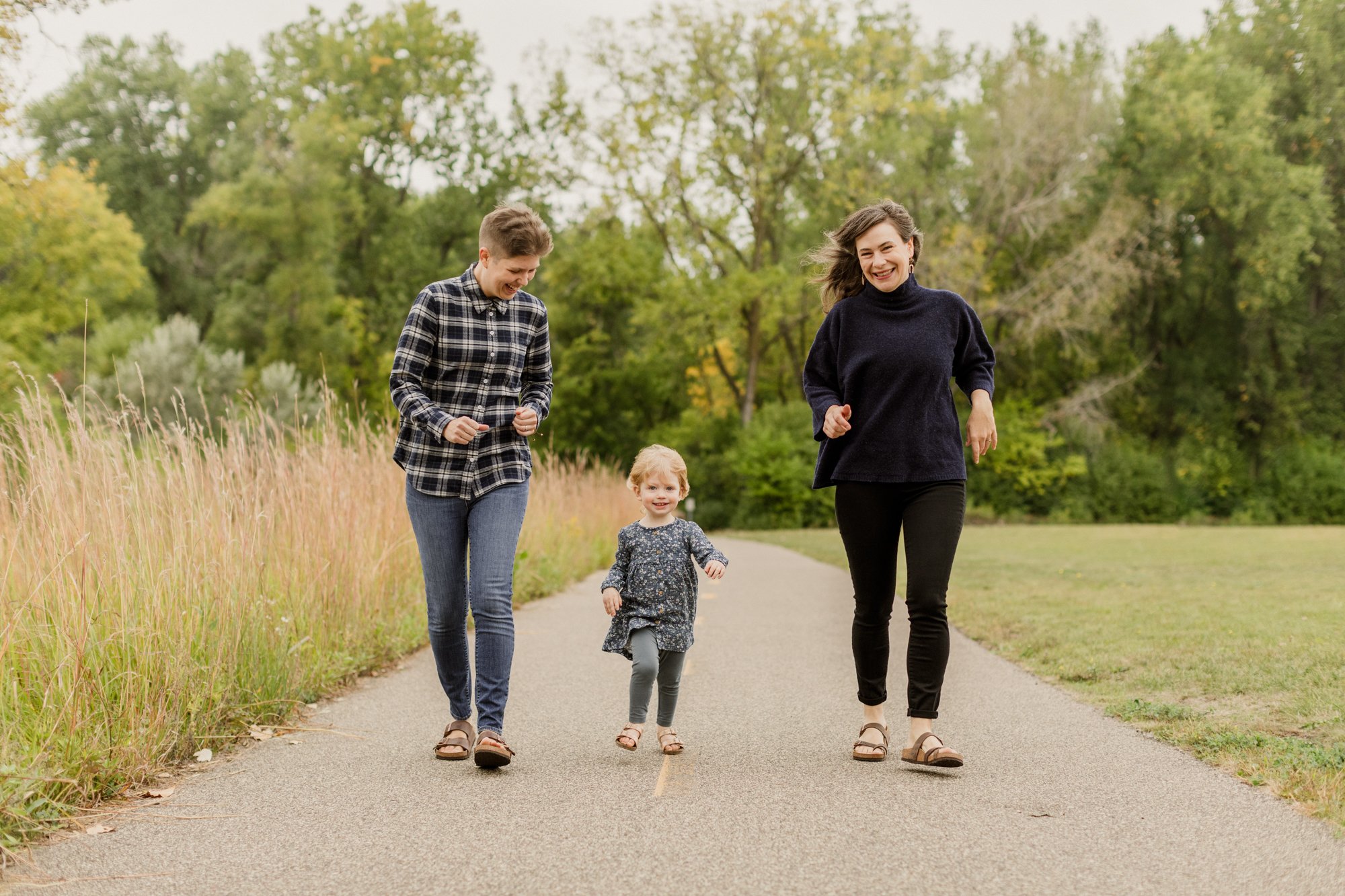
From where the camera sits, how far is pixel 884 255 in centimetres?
455

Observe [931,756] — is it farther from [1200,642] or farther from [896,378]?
[1200,642]

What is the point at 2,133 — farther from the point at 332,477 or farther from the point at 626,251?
the point at 626,251

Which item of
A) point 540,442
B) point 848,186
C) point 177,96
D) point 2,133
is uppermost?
point 177,96

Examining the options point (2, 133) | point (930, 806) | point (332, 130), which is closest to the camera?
point (930, 806)

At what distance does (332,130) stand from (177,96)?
38.4 ft

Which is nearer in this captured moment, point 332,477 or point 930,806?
point 930,806

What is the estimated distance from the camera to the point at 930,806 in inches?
151

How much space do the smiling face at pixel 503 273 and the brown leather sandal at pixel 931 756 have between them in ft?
7.52

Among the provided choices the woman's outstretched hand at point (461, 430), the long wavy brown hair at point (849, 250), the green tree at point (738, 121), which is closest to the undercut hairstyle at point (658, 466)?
the woman's outstretched hand at point (461, 430)

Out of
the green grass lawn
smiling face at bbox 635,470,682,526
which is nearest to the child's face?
smiling face at bbox 635,470,682,526

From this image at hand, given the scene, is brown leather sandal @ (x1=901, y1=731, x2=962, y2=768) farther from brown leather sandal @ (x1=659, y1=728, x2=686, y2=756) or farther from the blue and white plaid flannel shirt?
the blue and white plaid flannel shirt

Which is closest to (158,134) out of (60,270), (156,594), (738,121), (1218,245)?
(60,270)

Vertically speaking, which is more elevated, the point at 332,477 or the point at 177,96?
the point at 177,96

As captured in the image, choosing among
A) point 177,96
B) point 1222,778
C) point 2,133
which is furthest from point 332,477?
point 177,96
